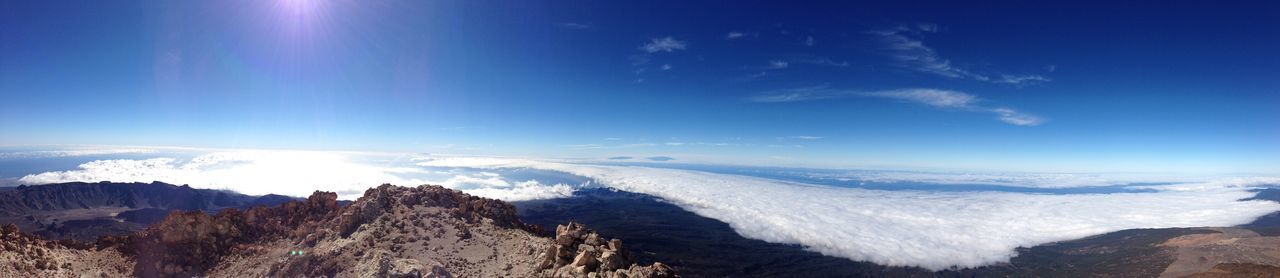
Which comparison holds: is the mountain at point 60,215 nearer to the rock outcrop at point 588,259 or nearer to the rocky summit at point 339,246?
the rocky summit at point 339,246

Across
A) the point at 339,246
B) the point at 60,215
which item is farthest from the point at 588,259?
the point at 60,215

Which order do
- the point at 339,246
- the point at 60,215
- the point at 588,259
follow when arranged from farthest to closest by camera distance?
the point at 60,215
the point at 339,246
the point at 588,259

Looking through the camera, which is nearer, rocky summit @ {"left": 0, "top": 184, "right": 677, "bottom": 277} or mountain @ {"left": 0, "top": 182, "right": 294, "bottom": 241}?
rocky summit @ {"left": 0, "top": 184, "right": 677, "bottom": 277}

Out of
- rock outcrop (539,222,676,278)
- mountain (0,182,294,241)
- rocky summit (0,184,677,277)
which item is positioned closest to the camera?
rock outcrop (539,222,676,278)

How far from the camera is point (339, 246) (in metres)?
23.2

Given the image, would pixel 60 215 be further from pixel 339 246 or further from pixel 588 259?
pixel 588 259

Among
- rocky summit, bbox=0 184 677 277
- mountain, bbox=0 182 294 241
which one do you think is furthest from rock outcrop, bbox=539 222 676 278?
mountain, bbox=0 182 294 241

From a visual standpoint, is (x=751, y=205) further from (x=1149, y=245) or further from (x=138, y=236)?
(x=138, y=236)

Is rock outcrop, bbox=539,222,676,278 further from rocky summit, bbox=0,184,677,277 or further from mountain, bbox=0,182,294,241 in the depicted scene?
mountain, bbox=0,182,294,241

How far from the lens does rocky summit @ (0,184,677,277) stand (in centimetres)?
1978

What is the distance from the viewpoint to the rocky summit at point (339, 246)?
64.9ft

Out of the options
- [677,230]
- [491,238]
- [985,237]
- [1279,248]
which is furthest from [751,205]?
[491,238]

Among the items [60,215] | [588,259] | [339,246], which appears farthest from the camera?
[60,215]

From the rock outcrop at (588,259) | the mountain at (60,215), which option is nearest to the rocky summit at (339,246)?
the rock outcrop at (588,259)
